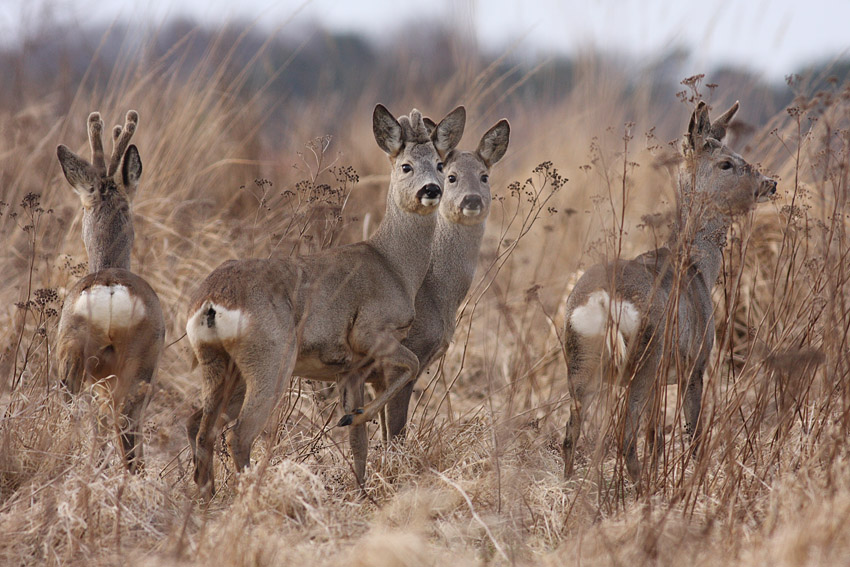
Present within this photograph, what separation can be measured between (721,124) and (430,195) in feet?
5.67

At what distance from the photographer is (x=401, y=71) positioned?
15305mm

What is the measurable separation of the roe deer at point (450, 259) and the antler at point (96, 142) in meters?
1.82

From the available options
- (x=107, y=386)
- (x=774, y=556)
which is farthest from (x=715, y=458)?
(x=107, y=386)

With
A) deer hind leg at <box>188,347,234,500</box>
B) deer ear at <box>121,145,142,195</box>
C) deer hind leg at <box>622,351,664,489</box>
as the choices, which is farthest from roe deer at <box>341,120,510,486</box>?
deer ear at <box>121,145,142,195</box>

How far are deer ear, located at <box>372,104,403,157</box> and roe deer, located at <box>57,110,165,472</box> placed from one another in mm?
1301

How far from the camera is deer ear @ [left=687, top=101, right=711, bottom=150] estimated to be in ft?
16.5

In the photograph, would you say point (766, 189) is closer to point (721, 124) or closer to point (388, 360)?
point (721, 124)

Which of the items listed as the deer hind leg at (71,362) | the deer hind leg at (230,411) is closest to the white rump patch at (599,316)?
the deer hind leg at (230,411)

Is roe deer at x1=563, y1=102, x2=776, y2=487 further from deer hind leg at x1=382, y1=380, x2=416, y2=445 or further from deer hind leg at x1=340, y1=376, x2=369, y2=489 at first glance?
deer hind leg at x1=340, y1=376, x2=369, y2=489

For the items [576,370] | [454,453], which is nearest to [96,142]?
[454,453]

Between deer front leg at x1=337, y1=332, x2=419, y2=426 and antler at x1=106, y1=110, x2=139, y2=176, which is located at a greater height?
antler at x1=106, y1=110, x2=139, y2=176

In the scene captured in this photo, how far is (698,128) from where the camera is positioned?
526 centimetres

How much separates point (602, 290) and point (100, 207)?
8.65 ft

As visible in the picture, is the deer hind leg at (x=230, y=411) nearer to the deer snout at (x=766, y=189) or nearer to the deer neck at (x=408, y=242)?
the deer neck at (x=408, y=242)
